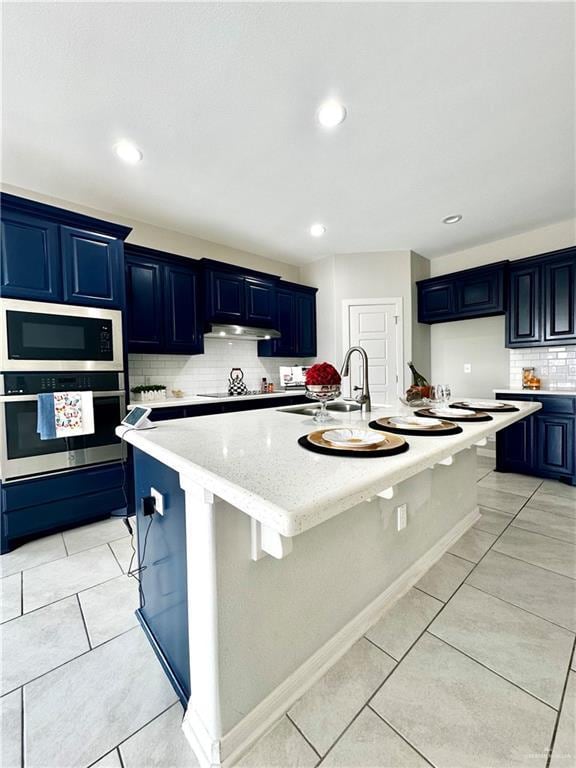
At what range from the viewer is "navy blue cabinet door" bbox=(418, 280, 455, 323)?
13.8 feet

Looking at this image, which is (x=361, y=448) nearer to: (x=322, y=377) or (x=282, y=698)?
(x=322, y=377)

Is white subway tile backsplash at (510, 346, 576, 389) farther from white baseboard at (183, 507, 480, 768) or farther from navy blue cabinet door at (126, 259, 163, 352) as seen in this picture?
navy blue cabinet door at (126, 259, 163, 352)

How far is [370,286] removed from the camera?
4.44 m

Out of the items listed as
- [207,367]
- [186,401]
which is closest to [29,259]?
[186,401]

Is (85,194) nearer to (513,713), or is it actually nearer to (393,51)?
(393,51)

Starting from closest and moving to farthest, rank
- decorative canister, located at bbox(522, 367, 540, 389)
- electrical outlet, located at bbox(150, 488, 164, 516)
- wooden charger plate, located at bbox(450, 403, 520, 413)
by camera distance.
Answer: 1. electrical outlet, located at bbox(150, 488, 164, 516)
2. wooden charger plate, located at bbox(450, 403, 520, 413)
3. decorative canister, located at bbox(522, 367, 540, 389)

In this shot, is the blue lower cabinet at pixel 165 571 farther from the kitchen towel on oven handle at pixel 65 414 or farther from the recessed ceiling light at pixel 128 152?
the recessed ceiling light at pixel 128 152

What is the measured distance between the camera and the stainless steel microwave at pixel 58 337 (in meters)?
2.18

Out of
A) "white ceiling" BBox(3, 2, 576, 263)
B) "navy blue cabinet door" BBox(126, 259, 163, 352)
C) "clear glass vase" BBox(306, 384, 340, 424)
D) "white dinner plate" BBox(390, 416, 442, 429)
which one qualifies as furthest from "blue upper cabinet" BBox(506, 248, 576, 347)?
"navy blue cabinet door" BBox(126, 259, 163, 352)

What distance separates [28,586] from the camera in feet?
5.90

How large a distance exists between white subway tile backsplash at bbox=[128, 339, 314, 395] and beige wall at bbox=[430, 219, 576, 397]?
228cm

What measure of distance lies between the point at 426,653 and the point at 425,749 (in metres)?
0.37

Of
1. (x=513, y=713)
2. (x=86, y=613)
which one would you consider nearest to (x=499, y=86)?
(x=513, y=713)

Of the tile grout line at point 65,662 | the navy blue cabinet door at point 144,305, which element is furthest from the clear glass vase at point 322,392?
the navy blue cabinet door at point 144,305
